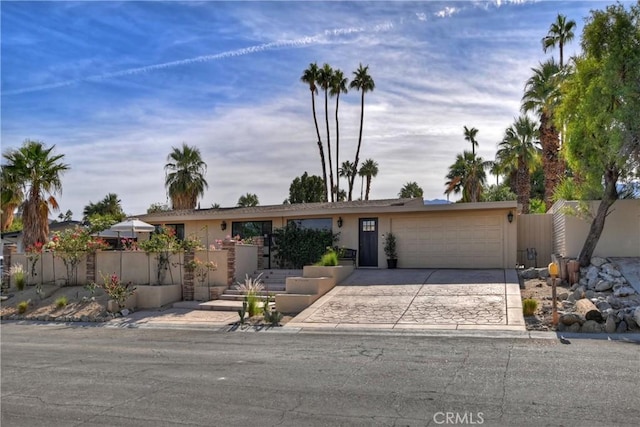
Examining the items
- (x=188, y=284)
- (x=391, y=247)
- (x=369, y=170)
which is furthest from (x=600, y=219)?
(x=369, y=170)

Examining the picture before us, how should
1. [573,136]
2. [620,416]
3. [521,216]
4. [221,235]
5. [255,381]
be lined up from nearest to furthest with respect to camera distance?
[620,416] → [255,381] → [573,136] → [521,216] → [221,235]

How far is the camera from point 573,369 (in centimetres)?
707

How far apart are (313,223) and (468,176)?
18669 mm

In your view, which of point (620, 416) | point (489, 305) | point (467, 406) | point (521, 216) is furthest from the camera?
point (521, 216)

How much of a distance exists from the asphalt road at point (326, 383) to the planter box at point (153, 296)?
521 cm

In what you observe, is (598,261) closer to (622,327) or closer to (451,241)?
(622,327)

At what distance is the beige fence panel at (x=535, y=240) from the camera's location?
65.3 ft

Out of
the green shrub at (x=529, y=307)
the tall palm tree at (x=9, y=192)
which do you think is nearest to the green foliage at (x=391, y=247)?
the green shrub at (x=529, y=307)

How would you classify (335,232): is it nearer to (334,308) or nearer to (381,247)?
(381,247)

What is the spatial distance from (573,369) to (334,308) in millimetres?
7288

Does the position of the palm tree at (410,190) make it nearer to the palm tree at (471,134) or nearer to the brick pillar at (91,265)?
the palm tree at (471,134)

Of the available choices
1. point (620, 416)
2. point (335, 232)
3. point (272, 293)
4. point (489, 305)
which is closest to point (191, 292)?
point (272, 293)

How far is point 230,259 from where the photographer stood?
56.3ft

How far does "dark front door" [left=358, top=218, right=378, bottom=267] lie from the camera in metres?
20.7
